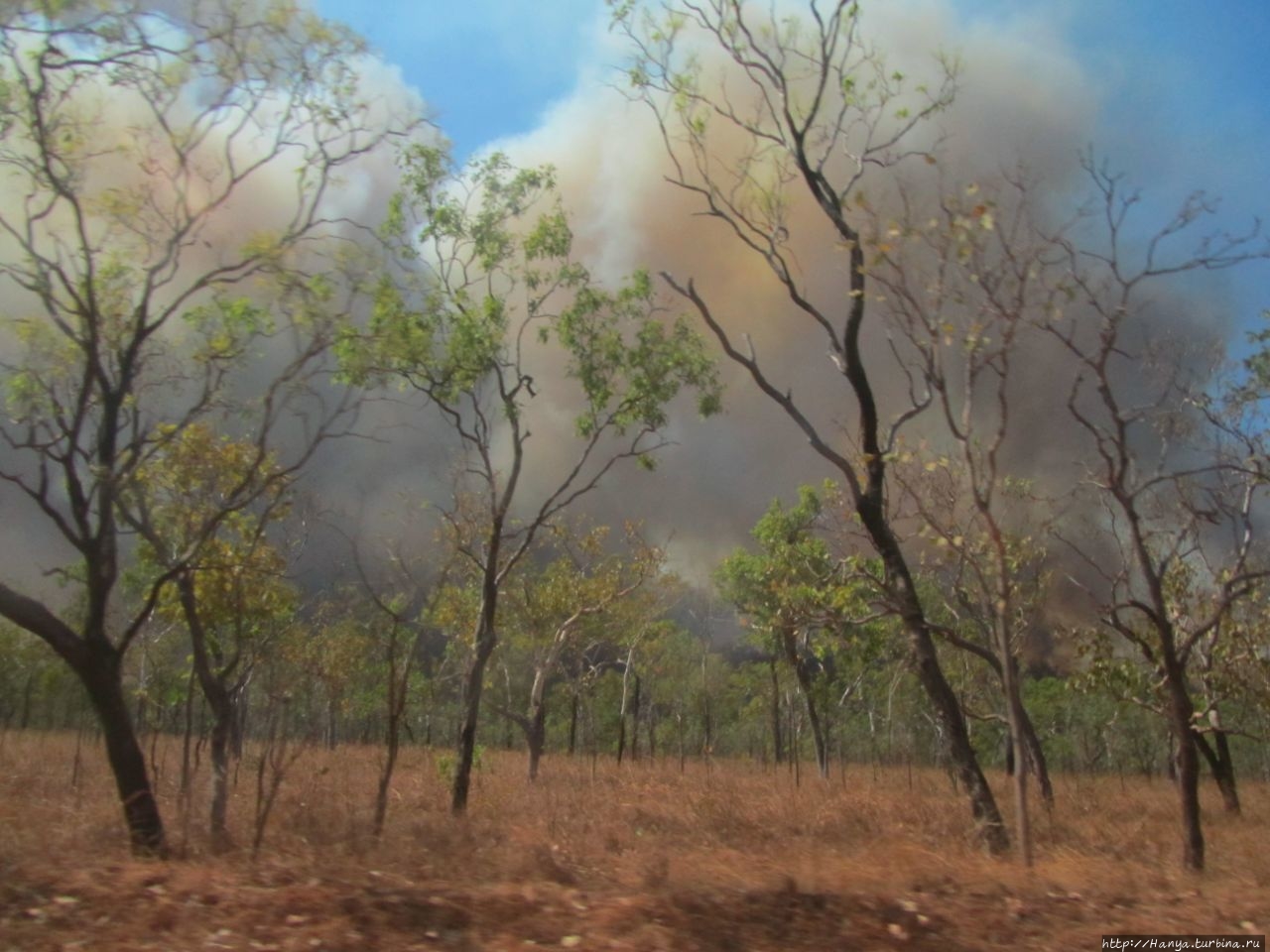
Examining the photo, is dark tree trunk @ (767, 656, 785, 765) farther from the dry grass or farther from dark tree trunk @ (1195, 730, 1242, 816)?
the dry grass

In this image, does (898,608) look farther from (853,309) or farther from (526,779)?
(526,779)

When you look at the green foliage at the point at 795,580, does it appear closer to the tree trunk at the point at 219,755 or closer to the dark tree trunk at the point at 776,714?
the dark tree trunk at the point at 776,714

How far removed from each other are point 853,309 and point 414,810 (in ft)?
34.0

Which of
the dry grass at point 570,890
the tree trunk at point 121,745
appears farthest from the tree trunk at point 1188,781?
the tree trunk at point 121,745

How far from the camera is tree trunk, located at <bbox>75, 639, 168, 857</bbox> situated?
9.14 m

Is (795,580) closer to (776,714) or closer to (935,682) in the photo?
(935,682)

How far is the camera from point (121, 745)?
Answer: 945 centimetres

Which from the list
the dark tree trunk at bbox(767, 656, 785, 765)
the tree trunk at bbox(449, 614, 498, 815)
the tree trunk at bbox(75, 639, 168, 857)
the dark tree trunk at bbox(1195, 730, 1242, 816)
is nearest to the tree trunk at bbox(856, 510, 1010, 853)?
the tree trunk at bbox(449, 614, 498, 815)

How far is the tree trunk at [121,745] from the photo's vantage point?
360 inches

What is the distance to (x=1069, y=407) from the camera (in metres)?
11.6

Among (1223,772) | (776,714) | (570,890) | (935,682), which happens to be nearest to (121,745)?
(570,890)

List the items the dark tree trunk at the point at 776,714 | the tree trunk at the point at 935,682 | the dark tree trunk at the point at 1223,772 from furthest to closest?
the dark tree trunk at the point at 776,714, the dark tree trunk at the point at 1223,772, the tree trunk at the point at 935,682

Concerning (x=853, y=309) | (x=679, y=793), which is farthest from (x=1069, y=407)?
(x=679, y=793)

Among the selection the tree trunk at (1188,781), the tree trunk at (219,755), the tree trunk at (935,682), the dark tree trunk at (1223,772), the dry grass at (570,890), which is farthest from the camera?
the dark tree trunk at (1223,772)
